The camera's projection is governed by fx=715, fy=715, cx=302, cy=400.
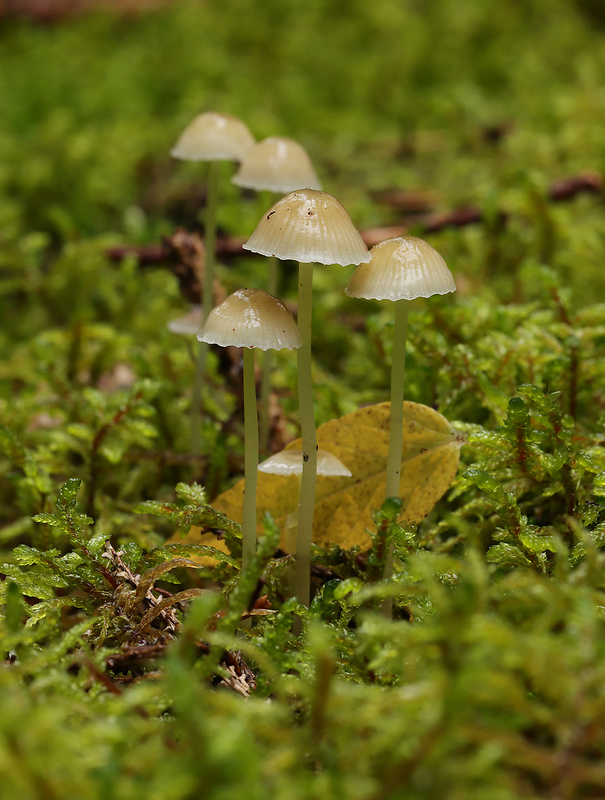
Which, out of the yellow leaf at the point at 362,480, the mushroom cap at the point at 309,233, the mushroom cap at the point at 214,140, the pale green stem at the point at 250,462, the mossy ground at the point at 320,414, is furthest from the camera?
the mushroom cap at the point at 214,140

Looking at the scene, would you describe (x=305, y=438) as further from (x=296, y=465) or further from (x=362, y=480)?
(x=362, y=480)

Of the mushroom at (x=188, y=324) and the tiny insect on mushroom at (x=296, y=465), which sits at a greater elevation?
the mushroom at (x=188, y=324)

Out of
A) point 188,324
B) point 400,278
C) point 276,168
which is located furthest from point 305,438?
point 188,324

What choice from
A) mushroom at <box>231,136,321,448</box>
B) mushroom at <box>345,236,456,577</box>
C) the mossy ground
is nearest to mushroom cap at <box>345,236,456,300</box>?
mushroom at <box>345,236,456,577</box>

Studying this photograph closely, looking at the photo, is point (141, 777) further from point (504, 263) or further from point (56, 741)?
point (504, 263)

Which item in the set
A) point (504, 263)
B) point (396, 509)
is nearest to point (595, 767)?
point (396, 509)

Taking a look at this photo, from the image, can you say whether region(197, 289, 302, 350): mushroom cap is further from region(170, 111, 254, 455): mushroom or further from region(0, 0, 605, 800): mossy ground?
region(170, 111, 254, 455): mushroom

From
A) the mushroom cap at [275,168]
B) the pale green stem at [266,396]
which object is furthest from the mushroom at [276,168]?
the pale green stem at [266,396]

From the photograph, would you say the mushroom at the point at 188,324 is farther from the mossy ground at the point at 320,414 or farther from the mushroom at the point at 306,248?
the mushroom at the point at 306,248
